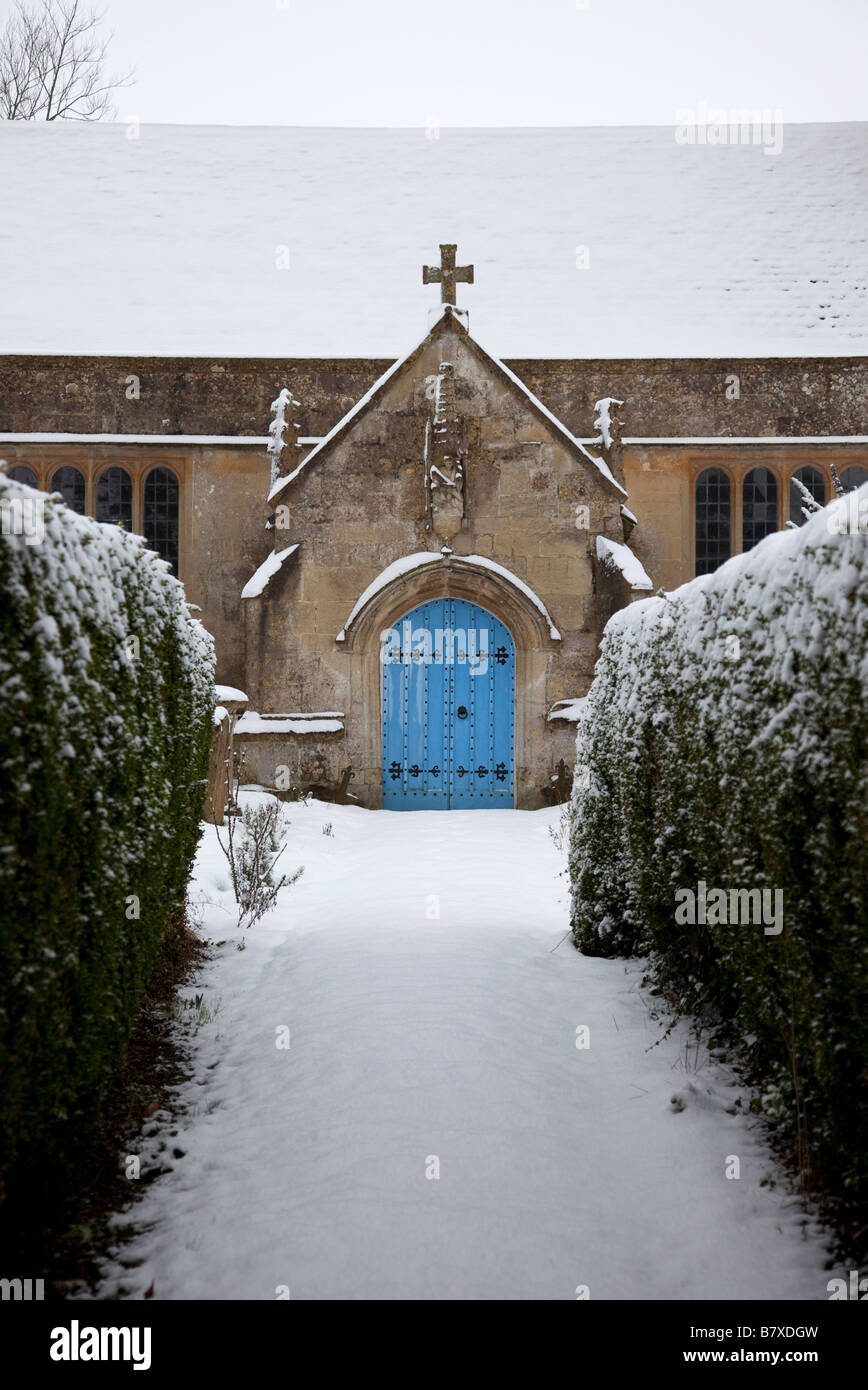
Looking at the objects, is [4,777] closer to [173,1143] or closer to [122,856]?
[122,856]

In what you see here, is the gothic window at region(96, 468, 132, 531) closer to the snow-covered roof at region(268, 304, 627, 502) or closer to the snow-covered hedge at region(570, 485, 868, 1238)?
the snow-covered roof at region(268, 304, 627, 502)

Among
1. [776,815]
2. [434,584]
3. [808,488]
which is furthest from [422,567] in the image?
[776,815]

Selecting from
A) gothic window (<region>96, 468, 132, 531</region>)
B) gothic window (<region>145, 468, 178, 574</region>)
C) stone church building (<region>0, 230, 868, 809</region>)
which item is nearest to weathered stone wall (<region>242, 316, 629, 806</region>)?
stone church building (<region>0, 230, 868, 809</region>)

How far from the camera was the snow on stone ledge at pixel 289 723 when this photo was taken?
1166cm

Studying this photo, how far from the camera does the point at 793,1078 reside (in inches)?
131

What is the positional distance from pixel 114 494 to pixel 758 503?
940 cm

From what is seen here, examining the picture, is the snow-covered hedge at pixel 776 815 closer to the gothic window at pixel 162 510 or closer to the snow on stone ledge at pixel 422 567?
the snow on stone ledge at pixel 422 567

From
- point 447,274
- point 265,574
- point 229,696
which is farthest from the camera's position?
point 447,274

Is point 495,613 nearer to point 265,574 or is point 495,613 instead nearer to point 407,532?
point 407,532

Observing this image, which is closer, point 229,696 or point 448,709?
point 229,696

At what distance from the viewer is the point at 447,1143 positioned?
365cm

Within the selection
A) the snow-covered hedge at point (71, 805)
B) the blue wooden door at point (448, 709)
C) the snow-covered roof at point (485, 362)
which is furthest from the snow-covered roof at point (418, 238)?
the snow-covered hedge at point (71, 805)

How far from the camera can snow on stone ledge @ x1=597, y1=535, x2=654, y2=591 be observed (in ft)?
37.5
